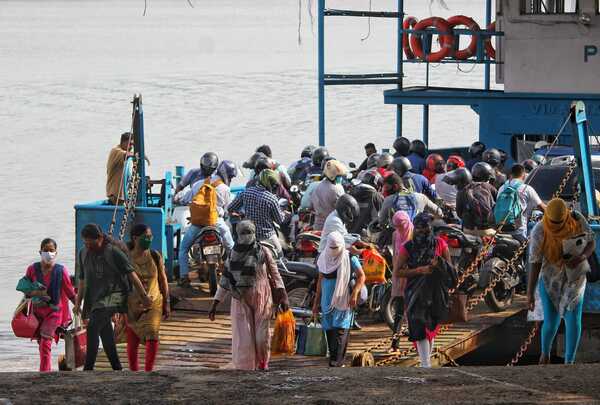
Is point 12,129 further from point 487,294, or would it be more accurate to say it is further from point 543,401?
point 543,401

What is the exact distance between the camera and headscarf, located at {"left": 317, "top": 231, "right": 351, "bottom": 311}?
12.0m

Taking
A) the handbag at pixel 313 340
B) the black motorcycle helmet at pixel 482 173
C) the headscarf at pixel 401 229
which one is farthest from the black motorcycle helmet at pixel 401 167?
the handbag at pixel 313 340

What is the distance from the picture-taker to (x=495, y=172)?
55.0ft

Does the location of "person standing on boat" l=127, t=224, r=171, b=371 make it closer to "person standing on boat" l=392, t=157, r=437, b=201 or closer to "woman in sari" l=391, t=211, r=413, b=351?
"woman in sari" l=391, t=211, r=413, b=351

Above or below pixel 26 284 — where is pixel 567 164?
above

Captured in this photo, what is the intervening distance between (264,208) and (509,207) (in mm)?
2378

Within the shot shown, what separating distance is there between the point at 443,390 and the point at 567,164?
354 inches

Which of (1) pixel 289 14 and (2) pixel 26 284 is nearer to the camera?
(2) pixel 26 284

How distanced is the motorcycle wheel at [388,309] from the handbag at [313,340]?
2.62 ft

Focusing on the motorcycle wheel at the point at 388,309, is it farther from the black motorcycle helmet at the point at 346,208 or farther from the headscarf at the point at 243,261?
the headscarf at the point at 243,261

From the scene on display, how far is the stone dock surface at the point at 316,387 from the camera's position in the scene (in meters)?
8.32

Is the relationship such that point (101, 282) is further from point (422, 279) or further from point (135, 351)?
point (422, 279)

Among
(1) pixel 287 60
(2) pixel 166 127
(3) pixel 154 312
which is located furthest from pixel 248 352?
(1) pixel 287 60

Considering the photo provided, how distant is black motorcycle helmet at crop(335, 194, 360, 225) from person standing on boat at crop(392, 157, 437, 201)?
4.89 feet
